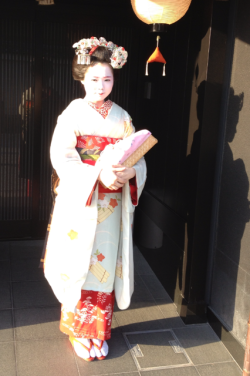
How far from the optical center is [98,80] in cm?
278

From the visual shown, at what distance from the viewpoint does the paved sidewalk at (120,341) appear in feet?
9.12

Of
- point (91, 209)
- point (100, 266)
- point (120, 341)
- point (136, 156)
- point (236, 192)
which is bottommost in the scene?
point (120, 341)

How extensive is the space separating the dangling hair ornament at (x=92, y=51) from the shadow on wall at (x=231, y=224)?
2.72 feet

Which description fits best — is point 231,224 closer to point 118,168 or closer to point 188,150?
point 188,150

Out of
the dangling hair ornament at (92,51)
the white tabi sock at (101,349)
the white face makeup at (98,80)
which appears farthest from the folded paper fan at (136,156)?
the white tabi sock at (101,349)

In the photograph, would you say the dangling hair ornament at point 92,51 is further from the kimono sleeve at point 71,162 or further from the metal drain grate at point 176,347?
the metal drain grate at point 176,347

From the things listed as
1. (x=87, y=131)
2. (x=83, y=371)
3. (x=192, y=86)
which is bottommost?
(x=83, y=371)

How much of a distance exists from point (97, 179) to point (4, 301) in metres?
1.49

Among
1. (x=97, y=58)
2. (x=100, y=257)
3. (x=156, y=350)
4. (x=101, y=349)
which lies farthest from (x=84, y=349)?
(x=97, y=58)

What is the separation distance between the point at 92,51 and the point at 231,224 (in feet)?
4.88

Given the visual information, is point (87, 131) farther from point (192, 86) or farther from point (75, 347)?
point (75, 347)

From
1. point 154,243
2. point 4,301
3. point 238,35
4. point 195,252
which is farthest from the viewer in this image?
point 154,243

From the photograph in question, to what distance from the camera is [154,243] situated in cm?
425

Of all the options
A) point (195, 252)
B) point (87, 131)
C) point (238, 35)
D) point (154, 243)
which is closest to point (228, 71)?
point (238, 35)
